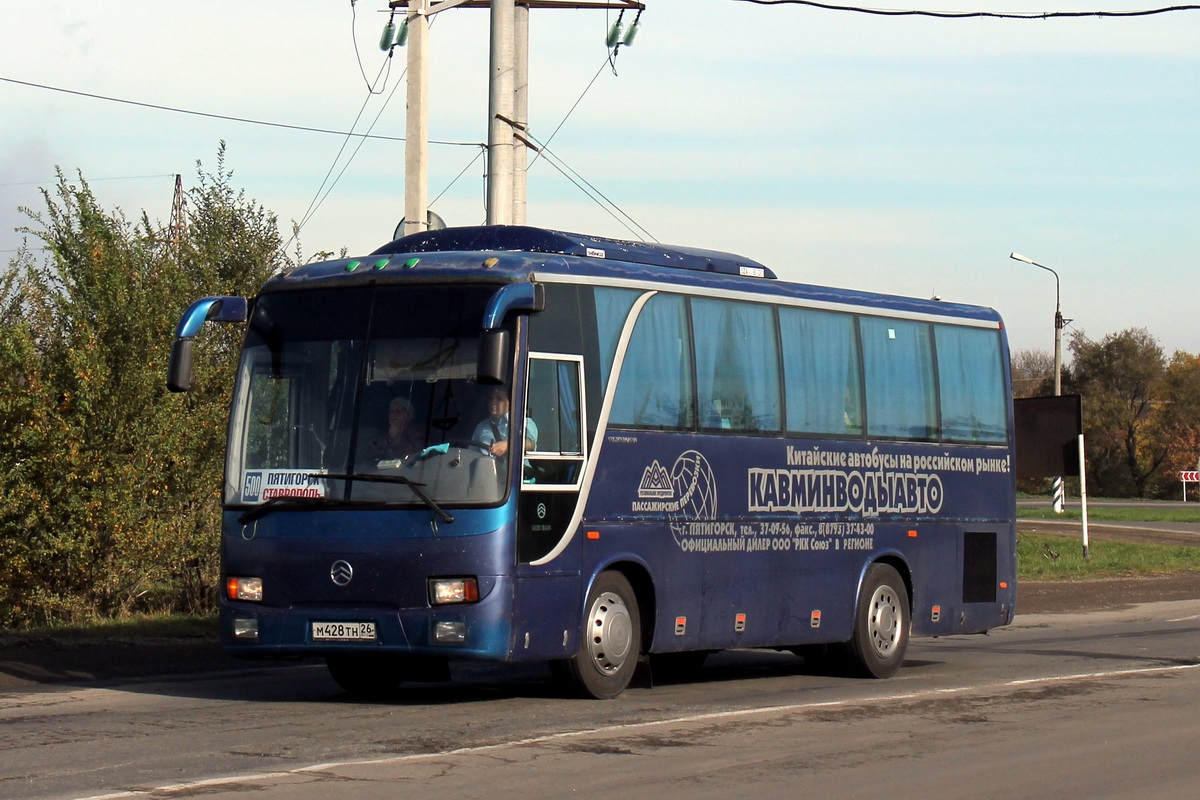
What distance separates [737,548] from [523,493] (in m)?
2.74

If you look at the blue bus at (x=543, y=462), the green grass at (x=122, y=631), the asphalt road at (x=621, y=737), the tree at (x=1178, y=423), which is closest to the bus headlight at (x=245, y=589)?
the blue bus at (x=543, y=462)

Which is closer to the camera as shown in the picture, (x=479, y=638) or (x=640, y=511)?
(x=479, y=638)

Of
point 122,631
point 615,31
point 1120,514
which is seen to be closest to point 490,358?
point 122,631

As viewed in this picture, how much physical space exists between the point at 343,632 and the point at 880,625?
5626mm

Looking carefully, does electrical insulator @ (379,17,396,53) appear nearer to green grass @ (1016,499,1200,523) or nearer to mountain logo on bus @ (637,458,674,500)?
mountain logo on bus @ (637,458,674,500)

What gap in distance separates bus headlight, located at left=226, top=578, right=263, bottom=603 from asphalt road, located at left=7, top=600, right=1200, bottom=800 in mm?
782

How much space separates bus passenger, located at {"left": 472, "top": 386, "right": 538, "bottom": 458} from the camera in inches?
458

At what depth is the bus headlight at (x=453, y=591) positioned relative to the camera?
11.4 m

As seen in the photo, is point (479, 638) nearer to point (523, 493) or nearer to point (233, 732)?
point (523, 493)

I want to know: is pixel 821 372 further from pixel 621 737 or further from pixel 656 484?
pixel 621 737

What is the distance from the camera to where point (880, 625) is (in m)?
15.3

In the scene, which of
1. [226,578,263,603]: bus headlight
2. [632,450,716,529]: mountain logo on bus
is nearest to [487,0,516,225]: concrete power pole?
[632,450,716,529]: mountain logo on bus

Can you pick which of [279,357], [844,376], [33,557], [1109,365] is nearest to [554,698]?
[279,357]

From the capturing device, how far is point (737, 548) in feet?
45.4
